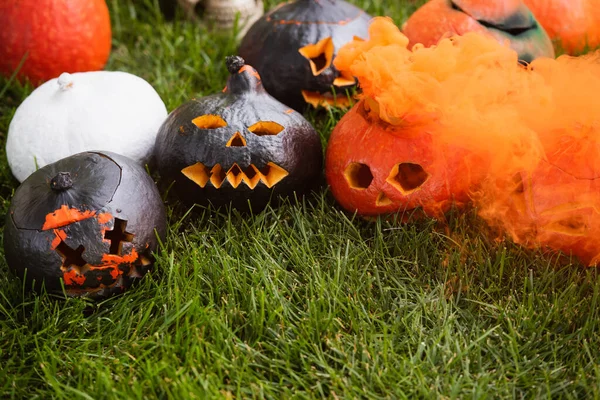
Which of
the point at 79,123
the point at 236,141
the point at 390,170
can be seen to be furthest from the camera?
the point at 79,123

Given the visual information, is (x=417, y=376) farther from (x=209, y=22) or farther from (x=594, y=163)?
(x=209, y=22)

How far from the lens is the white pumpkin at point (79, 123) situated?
2549 millimetres

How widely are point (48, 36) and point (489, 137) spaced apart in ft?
7.09

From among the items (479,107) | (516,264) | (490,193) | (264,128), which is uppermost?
(479,107)

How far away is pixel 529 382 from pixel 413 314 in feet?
1.31

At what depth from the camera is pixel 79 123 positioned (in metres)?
2.56

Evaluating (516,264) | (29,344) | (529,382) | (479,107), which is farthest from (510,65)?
(29,344)

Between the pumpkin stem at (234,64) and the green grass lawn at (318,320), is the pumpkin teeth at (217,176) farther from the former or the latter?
the pumpkin stem at (234,64)

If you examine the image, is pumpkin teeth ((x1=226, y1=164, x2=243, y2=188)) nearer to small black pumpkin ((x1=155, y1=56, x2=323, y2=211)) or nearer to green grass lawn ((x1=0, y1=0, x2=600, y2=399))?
small black pumpkin ((x1=155, y1=56, x2=323, y2=211))

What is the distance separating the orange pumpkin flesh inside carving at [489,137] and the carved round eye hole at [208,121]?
19.3 inches

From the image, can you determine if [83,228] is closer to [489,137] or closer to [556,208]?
[489,137]

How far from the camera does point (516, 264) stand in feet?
7.49

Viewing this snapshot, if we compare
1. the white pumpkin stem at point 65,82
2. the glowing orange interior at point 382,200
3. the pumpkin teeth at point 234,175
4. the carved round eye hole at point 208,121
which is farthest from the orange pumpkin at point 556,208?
the white pumpkin stem at point 65,82

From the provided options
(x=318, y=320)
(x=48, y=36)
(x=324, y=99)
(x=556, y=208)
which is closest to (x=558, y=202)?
(x=556, y=208)
